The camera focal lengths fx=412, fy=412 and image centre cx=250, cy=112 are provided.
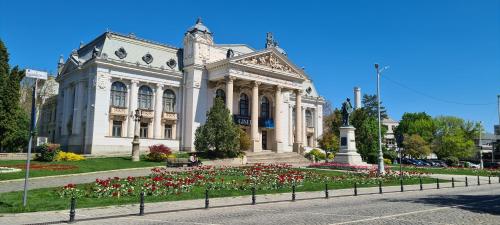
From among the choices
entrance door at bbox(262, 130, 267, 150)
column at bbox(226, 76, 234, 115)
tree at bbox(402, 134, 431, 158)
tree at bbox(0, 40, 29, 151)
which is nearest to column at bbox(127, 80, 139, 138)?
column at bbox(226, 76, 234, 115)

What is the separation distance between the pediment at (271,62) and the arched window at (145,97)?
11808mm

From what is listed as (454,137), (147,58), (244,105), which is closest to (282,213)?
(147,58)

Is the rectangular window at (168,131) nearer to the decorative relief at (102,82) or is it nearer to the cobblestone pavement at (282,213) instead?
the decorative relief at (102,82)

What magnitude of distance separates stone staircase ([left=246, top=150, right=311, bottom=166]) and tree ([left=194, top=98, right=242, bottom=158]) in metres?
3.80

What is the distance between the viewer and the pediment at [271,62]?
2184 inches

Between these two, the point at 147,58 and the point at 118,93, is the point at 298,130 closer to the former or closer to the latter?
the point at 147,58

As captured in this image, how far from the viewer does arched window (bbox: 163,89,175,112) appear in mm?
54969

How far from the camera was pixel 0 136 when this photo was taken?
41.5 m

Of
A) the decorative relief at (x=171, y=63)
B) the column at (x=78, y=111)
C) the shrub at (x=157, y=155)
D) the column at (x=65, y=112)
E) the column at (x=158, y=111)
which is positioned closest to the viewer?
the shrub at (x=157, y=155)

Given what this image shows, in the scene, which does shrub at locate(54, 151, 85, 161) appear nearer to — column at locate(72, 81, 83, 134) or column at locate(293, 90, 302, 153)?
column at locate(72, 81, 83, 134)

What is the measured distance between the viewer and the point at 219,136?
148 ft

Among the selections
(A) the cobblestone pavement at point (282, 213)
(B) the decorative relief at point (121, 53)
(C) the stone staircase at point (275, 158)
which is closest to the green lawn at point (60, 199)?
(A) the cobblestone pavement at point (282, 213)

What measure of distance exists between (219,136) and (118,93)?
15.0m

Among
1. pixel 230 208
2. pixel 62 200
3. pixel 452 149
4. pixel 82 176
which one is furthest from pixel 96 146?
pixel 452 149
